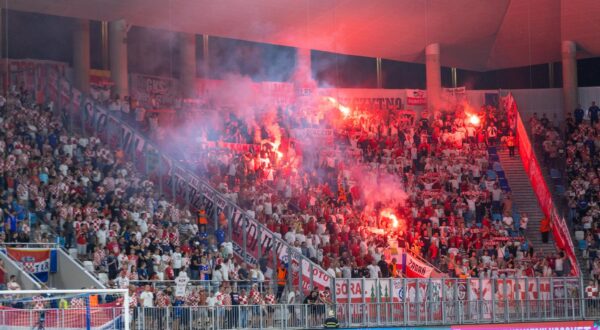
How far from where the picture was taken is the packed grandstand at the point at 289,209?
29.2 meters

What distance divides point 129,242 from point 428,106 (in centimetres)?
2186

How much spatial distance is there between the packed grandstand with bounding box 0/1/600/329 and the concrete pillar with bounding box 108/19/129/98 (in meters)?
2.37

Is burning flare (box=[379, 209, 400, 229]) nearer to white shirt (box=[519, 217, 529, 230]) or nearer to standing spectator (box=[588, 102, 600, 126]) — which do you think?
white shirt (box=[519, 217, 529, 230])

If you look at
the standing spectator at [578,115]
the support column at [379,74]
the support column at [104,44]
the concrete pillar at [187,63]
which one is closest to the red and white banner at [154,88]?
the concrete pillar at [187,63]

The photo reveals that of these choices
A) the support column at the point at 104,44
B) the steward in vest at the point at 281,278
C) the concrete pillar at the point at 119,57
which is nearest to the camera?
the steward in vest at the point at 281,278

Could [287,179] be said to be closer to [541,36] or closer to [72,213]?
[72,213]

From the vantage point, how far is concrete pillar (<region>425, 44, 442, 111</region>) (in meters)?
48.5

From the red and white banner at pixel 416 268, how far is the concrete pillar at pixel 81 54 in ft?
51.6

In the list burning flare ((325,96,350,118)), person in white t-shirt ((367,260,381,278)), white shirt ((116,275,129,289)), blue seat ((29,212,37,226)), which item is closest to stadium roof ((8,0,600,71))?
burning flare ((325,96,350,118))

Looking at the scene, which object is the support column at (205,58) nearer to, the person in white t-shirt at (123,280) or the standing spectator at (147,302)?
the person in white t-shirt at (123,280)

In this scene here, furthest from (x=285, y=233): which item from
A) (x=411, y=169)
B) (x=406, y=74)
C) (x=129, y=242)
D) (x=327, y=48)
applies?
(x=406, y=74)

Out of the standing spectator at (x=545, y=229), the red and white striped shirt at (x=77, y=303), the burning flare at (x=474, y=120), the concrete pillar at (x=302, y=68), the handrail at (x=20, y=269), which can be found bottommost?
the red and white striped shirt at (x=77, y=303)

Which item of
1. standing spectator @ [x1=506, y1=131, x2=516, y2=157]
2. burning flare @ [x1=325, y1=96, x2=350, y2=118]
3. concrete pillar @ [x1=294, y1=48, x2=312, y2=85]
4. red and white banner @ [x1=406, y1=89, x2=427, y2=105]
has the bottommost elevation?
standing spectator @ [x1=506, y1=131, x2=516, y2=157]

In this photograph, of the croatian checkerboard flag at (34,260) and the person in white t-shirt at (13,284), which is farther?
the croatian checkerboard flag at (34,260)
